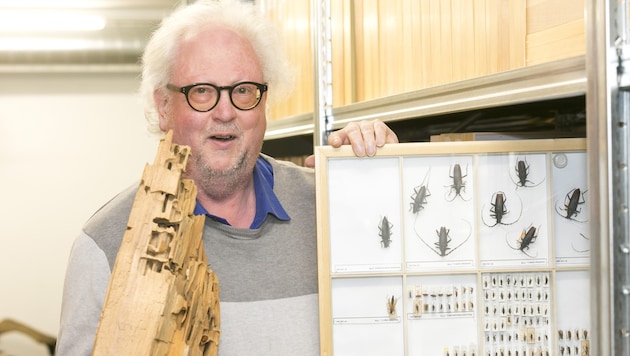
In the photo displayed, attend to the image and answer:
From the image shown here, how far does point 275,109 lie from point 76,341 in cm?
158

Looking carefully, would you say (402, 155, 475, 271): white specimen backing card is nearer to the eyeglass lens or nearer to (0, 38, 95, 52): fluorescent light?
the eyeglass lens

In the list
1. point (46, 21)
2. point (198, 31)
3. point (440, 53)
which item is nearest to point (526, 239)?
point (440, 53)

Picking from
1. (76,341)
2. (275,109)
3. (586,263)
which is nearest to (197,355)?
(76,341)

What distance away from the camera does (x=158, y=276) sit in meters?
0.95

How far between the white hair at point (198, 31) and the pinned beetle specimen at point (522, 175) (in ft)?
2.35

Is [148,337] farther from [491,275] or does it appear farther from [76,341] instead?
[491,275]

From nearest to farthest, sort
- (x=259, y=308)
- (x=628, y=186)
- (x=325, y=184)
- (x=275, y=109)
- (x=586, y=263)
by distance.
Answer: (x=628, y=186), (x=586, y=263), (x=325, y=184), (x=259, y=308), (x=275, y=109)

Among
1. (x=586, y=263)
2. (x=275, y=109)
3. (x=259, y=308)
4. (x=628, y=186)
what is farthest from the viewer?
(x=275, y=109)

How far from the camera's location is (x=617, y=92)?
0.90 meters

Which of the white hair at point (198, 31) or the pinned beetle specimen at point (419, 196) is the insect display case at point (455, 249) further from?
the white hair at point (198, 31)

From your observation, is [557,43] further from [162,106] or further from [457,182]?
[162,106]

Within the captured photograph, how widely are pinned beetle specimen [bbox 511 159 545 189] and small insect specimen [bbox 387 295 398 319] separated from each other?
27 centimetres

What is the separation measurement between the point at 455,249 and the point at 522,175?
6.2 inches

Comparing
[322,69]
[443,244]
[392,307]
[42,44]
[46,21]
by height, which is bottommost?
[392,307]
